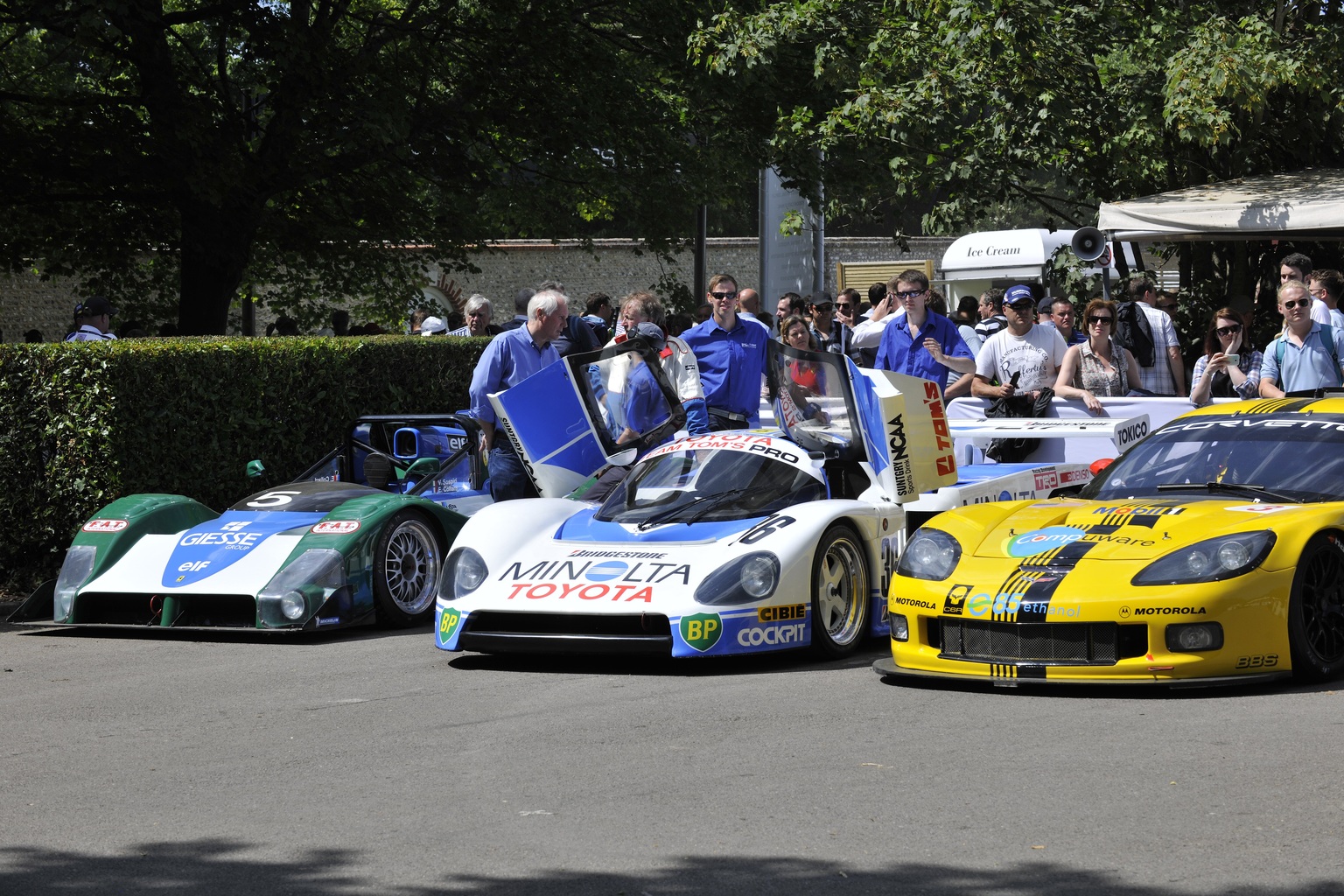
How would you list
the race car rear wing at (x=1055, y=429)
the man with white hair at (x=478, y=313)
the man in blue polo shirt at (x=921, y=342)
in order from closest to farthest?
the race car rear wing at (x=1055, y=429) → the man in blue polo shirt at (x=921, y=342) → the man with white hair at (x=478, y=313)

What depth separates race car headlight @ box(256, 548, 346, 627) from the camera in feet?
31.2

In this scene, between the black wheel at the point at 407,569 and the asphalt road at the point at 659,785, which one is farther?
the black wheel at the point at 407,569

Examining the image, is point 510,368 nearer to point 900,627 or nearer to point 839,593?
point 839,593

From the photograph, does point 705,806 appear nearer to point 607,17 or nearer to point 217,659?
point 217,659

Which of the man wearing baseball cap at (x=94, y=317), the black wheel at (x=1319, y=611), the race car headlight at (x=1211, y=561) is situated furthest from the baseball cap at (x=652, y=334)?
the man wearing baseball cap at (x=94, y=317)

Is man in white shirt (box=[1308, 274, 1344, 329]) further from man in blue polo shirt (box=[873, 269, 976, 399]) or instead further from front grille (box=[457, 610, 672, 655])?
front grille (box=[457, 610, 672, 655])

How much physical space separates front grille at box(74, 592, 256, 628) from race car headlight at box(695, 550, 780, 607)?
2944 millimetres

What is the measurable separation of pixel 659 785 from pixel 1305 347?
6988mm

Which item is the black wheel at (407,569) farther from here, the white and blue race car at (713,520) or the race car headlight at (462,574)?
the race car headlight at (462,574)

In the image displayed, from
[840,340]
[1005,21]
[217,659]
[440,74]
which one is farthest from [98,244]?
[217,659]

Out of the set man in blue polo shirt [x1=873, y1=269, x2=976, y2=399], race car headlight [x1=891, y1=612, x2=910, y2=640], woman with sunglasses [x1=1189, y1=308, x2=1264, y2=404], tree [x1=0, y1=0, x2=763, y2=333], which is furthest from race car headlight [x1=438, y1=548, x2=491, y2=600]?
tree [x1=0, y1=0, x2=763, y2=333]

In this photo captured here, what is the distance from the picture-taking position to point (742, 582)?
820 centimetres

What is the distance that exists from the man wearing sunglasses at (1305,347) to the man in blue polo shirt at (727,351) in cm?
344

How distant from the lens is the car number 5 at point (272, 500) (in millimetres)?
10469
